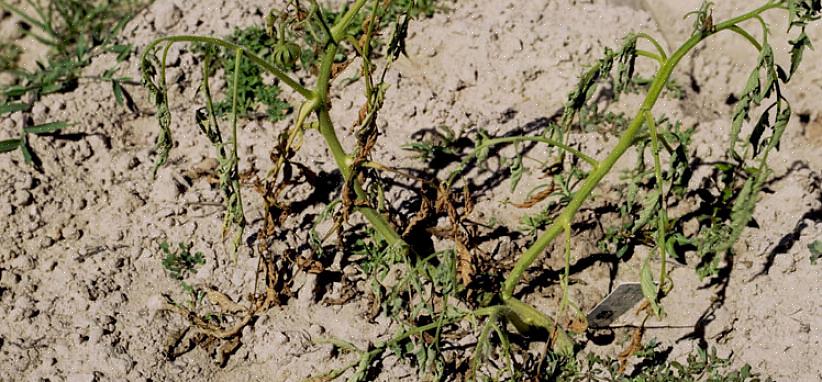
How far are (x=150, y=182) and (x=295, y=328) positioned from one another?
889 mm

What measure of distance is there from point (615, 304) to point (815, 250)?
79 cm

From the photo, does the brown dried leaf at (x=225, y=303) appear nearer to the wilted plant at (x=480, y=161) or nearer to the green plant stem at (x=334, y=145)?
the wilted plant at (x=480, y=161)

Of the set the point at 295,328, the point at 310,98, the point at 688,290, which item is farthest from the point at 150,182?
the point at 688,290

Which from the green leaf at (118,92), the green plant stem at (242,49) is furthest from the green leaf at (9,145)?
the green plant stem at (242,49)

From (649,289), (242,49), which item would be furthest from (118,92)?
(649,289)

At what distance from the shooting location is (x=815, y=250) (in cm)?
291

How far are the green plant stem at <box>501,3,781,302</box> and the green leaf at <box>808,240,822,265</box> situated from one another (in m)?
0.98

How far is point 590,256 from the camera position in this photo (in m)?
3.12

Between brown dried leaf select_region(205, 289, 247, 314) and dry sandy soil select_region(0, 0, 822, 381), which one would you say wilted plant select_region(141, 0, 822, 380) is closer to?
dry sandy soil select_region(0, 0, 822, 381)

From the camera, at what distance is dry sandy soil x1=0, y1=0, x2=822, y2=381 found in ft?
9.46

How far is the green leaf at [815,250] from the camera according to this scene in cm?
290

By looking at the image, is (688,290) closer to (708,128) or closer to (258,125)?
(708,128)

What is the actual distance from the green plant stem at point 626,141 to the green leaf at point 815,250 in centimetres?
98

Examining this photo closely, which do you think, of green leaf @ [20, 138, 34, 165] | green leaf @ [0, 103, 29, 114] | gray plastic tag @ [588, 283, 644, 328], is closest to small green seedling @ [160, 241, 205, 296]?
green leaf @ [20, 138, 34, 165]
